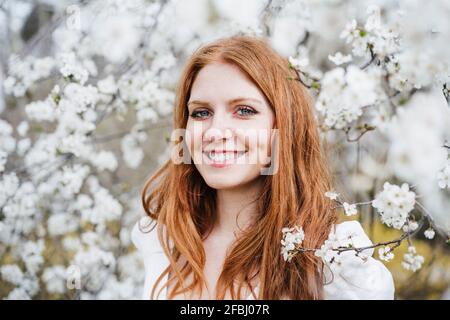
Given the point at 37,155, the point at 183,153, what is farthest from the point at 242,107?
the point at 37,155

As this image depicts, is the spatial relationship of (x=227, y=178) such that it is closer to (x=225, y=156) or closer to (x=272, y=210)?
(x=225, y=156)

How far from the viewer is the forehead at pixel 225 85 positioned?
1.57m

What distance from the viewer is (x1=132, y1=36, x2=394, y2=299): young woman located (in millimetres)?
1552

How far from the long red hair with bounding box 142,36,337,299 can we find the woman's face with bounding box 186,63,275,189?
0.12 ft

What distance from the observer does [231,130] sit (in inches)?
61.2

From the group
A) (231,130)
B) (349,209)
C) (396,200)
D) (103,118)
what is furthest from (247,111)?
(103,118)

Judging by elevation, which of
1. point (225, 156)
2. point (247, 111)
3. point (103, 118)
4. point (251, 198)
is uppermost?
point (103, 118)

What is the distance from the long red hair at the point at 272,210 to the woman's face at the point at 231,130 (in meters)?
0.04

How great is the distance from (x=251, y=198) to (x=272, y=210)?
0.34ft

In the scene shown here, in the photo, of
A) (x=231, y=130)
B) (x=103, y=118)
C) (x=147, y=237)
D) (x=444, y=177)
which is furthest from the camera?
(x=103, y=118)

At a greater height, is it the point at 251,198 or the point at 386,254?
the point at 251,198

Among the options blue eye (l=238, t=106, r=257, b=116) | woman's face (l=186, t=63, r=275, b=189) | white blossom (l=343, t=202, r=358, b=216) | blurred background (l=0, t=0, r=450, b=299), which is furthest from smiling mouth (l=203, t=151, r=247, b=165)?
blurred background (l=0, t=0, r=450, b=299)

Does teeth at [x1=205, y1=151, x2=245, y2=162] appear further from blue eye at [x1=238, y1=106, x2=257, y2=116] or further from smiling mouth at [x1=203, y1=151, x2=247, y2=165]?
blue eye at [x1=238, y1=106, x2=257, y2=116]

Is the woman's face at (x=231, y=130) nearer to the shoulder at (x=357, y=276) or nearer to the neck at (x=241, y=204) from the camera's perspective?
the neck at (x=241, y=204)
